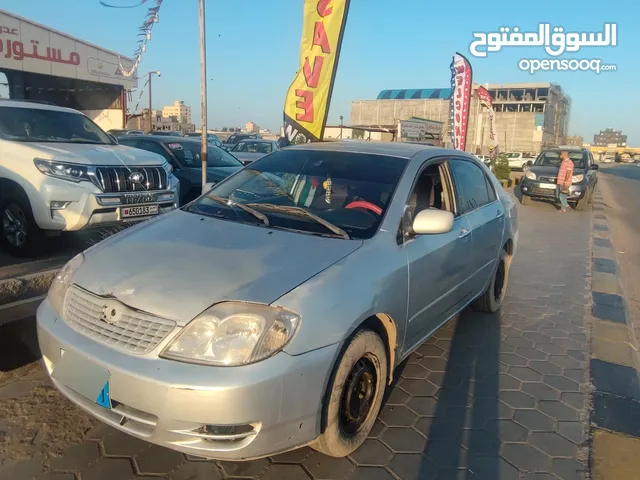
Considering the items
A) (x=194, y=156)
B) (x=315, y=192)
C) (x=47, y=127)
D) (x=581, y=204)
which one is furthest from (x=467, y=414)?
(x=581, y=204)

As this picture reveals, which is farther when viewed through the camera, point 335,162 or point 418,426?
point 335,162

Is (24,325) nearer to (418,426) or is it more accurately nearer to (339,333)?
(339,333)

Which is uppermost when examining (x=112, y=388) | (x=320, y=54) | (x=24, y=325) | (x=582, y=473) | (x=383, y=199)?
(x=320, y=54)

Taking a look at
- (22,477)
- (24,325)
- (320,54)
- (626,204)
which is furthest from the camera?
(626,204)

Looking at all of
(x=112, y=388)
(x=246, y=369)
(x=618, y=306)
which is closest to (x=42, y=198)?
(x=112, y=388)

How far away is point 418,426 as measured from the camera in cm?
300

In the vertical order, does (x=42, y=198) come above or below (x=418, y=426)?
above

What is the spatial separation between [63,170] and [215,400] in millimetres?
4359

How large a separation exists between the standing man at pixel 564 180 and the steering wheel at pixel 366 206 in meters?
12.2

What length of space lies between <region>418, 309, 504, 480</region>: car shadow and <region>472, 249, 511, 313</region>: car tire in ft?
1.41

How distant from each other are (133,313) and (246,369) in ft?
1.99

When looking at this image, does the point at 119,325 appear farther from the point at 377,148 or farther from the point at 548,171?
the point at 548,171

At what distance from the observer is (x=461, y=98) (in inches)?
638

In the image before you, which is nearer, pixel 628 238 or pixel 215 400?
pixel 215 400
